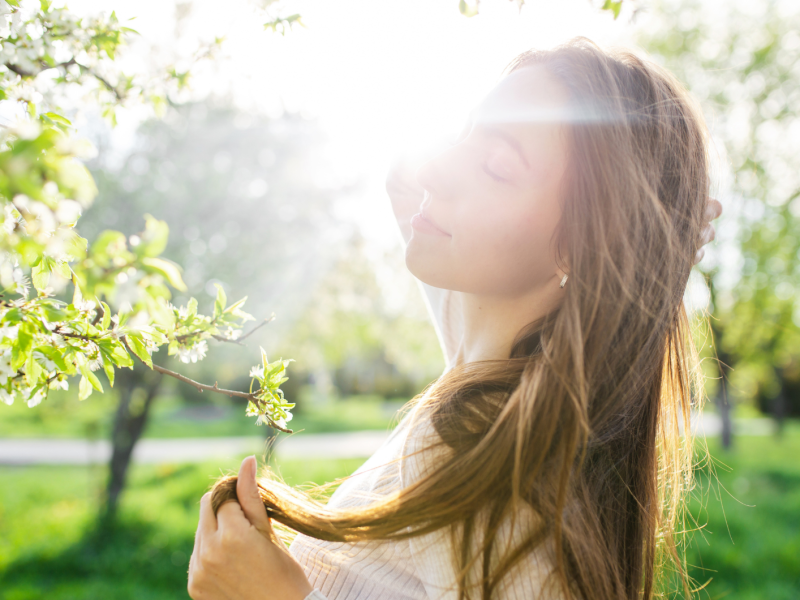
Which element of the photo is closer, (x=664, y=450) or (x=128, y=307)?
(x=128, y=307)

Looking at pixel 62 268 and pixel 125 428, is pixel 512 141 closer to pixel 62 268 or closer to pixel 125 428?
pixel 62 268

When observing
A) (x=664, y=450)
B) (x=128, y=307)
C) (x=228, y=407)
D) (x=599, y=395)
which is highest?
(x=128, y=307)

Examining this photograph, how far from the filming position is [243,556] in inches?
41.9

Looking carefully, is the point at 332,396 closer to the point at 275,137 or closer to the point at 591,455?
the point at 275,137

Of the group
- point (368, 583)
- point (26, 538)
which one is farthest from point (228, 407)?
point (368, 583)

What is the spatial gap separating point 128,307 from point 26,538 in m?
6.80

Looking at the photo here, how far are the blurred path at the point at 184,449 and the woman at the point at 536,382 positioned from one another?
8.84 m

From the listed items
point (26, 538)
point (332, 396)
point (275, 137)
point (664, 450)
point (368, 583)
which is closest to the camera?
point (368, 583)

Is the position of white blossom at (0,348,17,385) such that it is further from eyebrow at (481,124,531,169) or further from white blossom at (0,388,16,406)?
eyebrow at (481,124,531,169)

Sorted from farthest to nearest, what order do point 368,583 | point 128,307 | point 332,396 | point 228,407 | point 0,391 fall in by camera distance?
point 332,396
point 228,407
point 368,583
point 0,391
point 128,307

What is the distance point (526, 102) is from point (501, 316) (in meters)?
0.58

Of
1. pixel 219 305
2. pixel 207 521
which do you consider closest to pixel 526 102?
pixel 219 305

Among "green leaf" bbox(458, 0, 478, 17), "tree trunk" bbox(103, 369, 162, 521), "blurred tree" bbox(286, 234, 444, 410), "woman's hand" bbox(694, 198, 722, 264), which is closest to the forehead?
"green leaf" bbox(458, 0, 478, 17)

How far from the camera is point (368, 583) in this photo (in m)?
1.26
